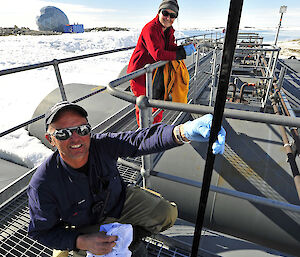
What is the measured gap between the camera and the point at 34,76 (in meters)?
16.9

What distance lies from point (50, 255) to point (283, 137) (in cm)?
343

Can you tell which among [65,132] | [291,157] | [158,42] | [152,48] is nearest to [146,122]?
[65,132]

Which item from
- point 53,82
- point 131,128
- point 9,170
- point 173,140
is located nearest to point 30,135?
point 9,170

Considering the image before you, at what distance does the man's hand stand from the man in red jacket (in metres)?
2.02

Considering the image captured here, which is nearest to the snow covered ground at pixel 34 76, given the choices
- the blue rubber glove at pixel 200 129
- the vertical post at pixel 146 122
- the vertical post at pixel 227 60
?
the vertical post at pixel 146 122

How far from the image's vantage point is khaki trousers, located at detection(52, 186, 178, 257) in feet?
6.10

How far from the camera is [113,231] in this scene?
150cm

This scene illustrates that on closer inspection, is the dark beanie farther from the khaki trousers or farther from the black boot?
the black boot

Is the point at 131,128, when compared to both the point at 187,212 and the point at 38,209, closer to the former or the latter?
the point at 187,212

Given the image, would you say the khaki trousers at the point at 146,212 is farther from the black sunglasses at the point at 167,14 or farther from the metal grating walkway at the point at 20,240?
the black sunglasses at the point at 167,14

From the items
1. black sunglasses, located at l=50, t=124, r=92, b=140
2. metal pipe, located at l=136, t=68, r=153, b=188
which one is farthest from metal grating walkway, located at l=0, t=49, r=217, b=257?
black sunglasses, located at l=50, t=124, r=92, b=140

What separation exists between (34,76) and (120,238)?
744 inches

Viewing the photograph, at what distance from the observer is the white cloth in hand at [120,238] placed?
148 cm

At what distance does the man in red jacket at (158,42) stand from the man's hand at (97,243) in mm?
2019
